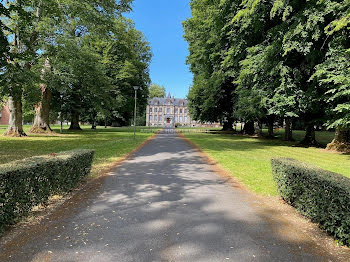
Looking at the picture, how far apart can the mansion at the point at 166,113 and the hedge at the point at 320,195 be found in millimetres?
92806

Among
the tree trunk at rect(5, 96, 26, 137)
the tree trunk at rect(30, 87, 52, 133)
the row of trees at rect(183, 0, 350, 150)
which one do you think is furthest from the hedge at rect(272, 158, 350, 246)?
the tree trunk at rect(30, 87, 52, 133)

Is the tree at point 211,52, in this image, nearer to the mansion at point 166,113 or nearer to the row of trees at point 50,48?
the row of trees at point 50,48

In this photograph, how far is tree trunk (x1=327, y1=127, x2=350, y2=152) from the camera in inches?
599

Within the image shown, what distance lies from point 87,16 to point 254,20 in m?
12.0

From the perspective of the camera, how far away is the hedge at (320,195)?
309 centimetres

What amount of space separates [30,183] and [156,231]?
225cm

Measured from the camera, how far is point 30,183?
381 cm

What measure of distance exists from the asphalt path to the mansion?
304ft

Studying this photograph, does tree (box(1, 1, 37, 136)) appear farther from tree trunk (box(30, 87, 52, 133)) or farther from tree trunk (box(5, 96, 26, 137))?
tree trunk (box(30, 87, 52, 133))

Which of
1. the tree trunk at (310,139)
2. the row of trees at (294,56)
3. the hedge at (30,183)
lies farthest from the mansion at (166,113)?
the hedge at (30,183)

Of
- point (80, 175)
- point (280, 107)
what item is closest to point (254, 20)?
point (280, 107)

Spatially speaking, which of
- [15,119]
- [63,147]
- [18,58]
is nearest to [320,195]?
[18,58]

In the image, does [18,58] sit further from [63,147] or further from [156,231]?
[156,231]

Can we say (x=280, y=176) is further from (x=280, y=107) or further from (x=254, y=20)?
(x=254, y=20)
